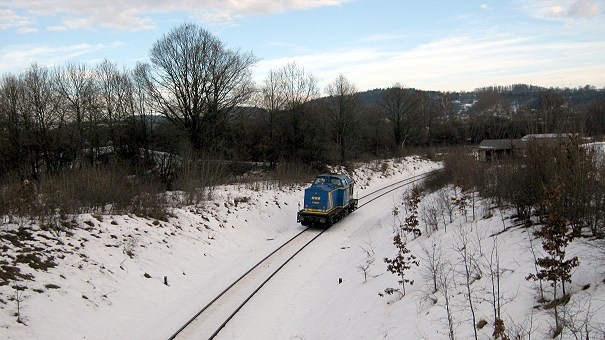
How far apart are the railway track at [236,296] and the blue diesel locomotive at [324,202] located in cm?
217

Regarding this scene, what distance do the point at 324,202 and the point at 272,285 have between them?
28.3 ft

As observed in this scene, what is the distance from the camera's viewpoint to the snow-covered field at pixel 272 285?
763 cm

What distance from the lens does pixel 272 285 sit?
1295 centimetres

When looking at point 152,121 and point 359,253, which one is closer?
point 359,253

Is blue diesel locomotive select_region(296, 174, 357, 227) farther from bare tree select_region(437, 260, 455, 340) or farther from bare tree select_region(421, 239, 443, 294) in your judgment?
bare tree select_region(437, 260, 455, 340)

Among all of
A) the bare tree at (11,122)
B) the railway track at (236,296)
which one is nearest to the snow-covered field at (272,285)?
the railway track at (236,296)

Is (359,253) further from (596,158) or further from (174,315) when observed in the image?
(596,158)

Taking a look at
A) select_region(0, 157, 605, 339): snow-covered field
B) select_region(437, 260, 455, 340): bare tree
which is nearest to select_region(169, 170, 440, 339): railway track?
select_region(0, 157, 605, 339): snow-covered field

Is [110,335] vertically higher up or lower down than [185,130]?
lower down

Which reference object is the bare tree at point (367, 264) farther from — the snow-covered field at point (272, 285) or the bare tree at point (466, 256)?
the bare tree at point (466, 256)

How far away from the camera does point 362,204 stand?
94.8 feet

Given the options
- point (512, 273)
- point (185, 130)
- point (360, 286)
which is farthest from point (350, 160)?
point (512, 273)

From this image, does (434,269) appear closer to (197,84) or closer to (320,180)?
(320,180)

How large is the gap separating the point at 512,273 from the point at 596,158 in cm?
341
